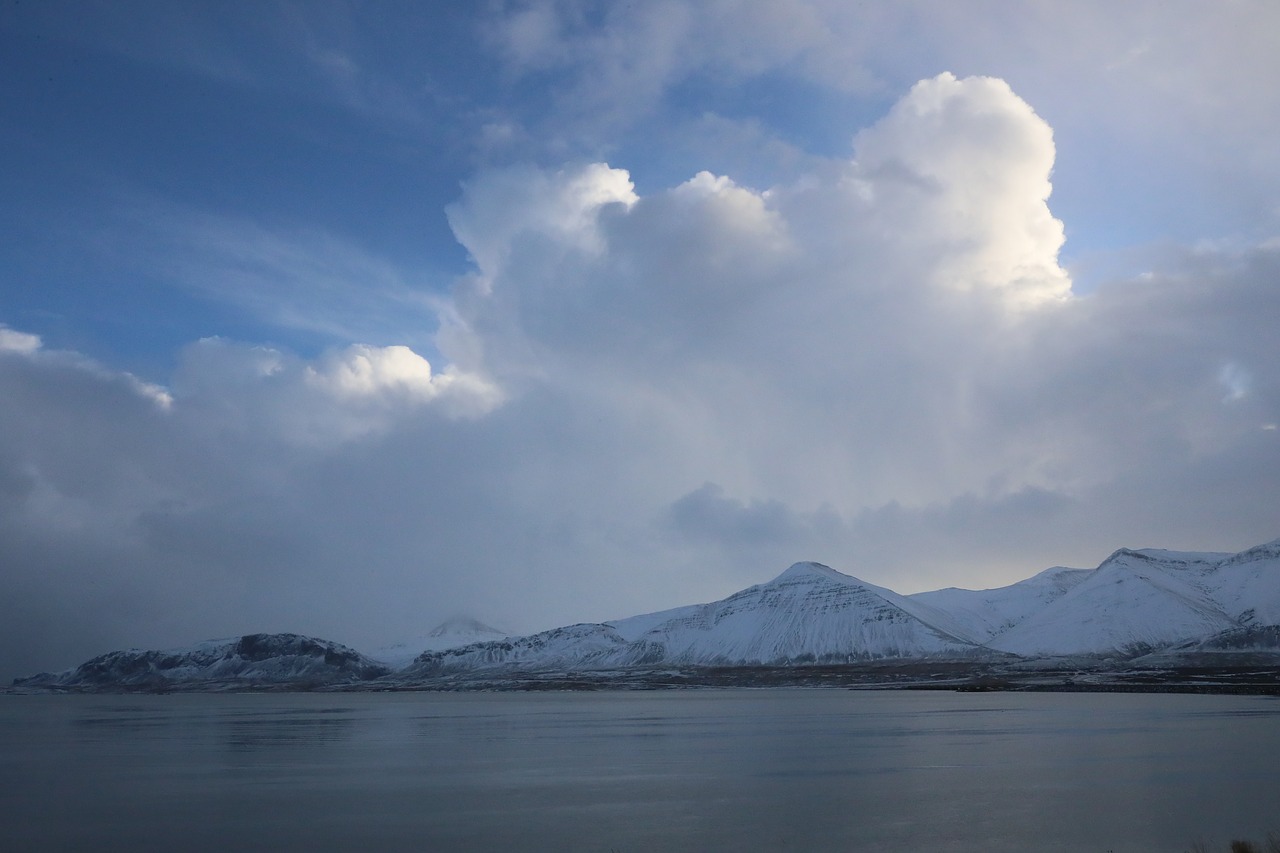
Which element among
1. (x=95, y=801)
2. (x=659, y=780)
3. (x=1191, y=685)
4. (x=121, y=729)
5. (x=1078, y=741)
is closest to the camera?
(x=95, y=801)

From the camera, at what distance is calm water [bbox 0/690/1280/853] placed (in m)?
31.5

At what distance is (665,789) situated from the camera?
1678 inches

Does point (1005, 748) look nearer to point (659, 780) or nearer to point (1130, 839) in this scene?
point (659, 780)

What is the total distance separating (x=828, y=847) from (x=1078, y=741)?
136 feet

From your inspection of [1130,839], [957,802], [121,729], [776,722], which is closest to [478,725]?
[776,722]

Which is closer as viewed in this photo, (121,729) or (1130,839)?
(1130,839)

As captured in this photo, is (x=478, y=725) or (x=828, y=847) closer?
(x=828, y=847)

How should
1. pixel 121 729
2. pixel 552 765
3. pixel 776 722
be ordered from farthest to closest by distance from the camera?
pixel 121 729, pixel 776 722, pixel 552 765

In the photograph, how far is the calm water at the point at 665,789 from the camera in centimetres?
3153

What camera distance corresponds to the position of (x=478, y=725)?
94188 millimetres

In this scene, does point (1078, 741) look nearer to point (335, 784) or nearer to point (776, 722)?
point (776, 722)

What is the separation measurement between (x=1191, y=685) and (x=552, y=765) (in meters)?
153

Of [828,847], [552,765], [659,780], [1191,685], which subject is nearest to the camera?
[828,847]

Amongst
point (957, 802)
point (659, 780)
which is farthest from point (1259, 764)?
point (659, 780)
